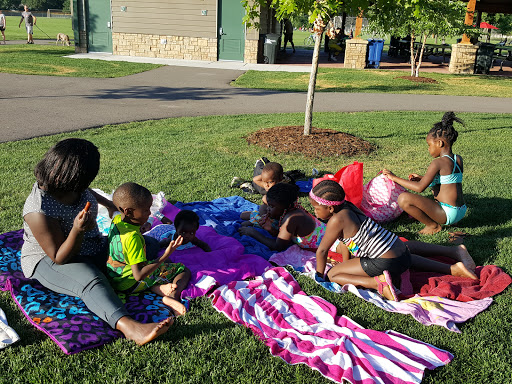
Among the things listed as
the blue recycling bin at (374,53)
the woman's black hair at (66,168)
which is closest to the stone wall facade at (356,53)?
the blue recycling bin at (374,53)

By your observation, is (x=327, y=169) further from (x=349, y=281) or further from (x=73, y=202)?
(x=73, y=202)

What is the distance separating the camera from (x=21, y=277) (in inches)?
152

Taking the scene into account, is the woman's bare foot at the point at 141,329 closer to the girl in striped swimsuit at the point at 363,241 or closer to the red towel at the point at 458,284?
the girl in striped swimsuit at the point at 363,241

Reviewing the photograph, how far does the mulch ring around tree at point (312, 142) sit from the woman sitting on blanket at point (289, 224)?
130 inches

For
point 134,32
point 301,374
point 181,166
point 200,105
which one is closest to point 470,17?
point 200,105

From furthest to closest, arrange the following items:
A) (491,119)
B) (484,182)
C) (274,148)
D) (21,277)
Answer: (491,119), (274,148), (484,182), (21,277)

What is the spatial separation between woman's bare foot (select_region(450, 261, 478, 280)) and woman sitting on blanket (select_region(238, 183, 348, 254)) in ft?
3.37

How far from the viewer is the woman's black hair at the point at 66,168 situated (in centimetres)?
330

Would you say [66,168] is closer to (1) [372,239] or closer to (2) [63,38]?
(1) [372,239]

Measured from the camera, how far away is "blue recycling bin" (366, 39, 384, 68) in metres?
21.9

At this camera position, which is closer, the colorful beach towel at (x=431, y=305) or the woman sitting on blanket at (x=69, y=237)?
the woman sitting on blanket at (x=69, y=237)

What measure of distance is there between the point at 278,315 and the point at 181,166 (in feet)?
13.5

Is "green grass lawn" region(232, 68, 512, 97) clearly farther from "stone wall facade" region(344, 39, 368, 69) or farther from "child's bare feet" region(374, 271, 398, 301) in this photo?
"child's bare feet" region(374, 271, 398, 301)

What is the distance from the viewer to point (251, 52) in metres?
23.5
